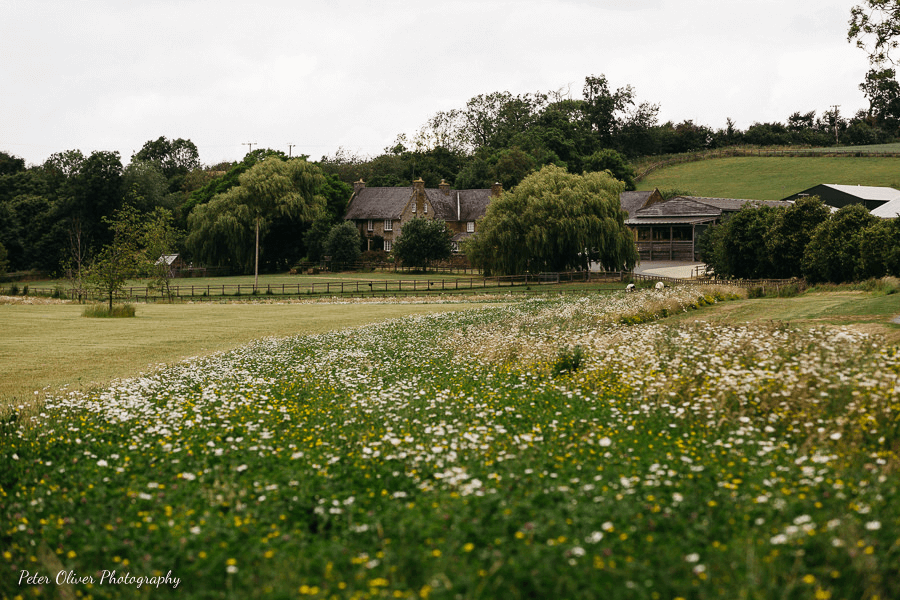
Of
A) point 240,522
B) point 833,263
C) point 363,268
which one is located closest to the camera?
point 240,522

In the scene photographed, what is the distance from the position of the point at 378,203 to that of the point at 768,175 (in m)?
57.5

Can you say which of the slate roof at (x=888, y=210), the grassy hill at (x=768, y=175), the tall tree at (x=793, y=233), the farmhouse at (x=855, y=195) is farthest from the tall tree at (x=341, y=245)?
the slate roof at (x=888, y=210)

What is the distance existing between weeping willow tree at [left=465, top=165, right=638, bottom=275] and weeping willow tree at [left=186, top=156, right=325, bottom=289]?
2887 centimetres

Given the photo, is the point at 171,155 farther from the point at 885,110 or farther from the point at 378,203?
the point at 885,110

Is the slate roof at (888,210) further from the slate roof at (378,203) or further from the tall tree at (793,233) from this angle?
the slate roof at (378,203)

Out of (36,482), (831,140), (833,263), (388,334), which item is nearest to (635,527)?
(36,482)

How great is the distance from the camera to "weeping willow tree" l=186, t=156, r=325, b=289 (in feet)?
262

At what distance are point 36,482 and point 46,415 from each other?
375 centimetres

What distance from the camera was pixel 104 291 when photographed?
42.2 m

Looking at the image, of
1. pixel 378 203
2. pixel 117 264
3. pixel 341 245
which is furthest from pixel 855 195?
pixel 117 264

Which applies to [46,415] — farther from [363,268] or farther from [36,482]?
[363,268]

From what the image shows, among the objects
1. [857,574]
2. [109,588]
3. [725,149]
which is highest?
[725,149]

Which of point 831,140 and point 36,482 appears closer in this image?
point 36,482

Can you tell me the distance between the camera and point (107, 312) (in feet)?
129
